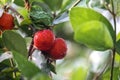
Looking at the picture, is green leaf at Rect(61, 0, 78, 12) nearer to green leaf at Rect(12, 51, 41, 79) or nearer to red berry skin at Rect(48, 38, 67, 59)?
red berry skin at Rect(48, 38, 67, 59)

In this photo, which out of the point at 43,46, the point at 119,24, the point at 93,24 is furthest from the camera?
the point at 119,24

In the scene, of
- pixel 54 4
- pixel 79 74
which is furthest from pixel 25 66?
pixel 54 4

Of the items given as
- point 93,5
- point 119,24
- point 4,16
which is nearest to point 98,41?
point 93,5

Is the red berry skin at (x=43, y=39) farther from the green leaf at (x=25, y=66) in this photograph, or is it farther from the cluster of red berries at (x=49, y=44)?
the green leaf at (x=25, y=66)

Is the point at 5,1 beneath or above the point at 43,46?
above

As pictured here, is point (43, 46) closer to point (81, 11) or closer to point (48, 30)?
point (48, 30)

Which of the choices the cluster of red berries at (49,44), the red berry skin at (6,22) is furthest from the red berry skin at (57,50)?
the red berry skin at (6,22)
